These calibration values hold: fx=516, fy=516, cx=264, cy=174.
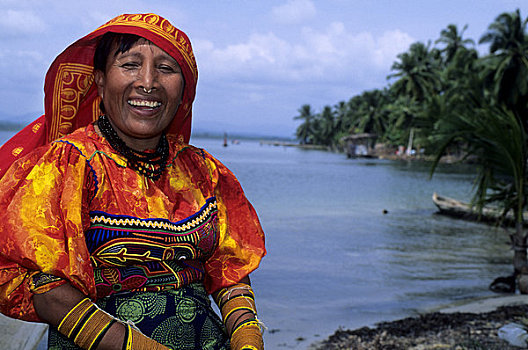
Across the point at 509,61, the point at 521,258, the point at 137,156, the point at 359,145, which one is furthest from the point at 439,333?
the point at 359,145

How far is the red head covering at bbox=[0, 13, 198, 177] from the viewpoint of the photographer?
158cm

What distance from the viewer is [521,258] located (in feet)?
26.5

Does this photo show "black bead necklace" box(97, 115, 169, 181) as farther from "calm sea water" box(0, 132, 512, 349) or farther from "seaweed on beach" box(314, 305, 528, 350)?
"calm sea water" box(0, 132, 512, 349)

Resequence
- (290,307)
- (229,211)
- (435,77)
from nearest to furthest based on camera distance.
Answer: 1. (229,211)
2. (290,307)
3. (435,77)

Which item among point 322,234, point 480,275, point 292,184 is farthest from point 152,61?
point 292,184

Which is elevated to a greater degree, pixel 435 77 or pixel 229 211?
pixel 435 77

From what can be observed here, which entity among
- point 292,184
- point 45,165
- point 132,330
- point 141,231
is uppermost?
point 45,165

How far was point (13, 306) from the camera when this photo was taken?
1.44 meters

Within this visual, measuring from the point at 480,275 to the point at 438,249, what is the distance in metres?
3.04

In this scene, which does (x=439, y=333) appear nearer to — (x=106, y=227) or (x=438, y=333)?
(x=438, y=333)

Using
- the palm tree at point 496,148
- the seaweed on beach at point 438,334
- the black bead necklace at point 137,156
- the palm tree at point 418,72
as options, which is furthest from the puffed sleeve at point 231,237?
the palm tree at point 418,72

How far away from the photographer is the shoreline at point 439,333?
519cm

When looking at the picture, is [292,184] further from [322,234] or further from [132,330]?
[132,330]

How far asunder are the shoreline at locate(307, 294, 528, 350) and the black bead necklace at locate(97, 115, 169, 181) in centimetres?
416
